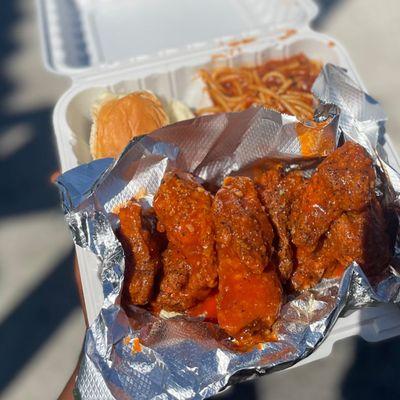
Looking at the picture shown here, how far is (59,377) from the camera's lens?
2535mm

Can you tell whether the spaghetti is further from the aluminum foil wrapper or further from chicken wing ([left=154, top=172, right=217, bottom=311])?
chicken wing ([left=154, top=172, right=217, bottom=311])

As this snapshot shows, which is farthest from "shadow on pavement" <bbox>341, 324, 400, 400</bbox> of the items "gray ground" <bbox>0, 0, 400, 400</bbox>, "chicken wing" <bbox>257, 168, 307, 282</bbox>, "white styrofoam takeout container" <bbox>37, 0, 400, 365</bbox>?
"chicken wing" <bbox>257, 168, 307, 282</bbox>

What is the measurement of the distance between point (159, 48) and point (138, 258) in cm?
174

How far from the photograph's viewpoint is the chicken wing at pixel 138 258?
1.63m

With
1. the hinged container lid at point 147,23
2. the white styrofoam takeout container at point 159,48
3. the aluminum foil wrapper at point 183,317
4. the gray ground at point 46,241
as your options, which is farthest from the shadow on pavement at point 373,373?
the hinged container lid at point 147,23

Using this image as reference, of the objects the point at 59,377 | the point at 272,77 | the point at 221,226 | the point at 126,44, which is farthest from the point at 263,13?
the point at 59,377

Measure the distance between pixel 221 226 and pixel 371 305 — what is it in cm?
57

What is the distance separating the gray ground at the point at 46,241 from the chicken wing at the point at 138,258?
1.00 metres

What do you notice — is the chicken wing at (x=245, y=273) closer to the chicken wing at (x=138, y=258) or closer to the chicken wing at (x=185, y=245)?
the chicken wing at (x=185, y=245)

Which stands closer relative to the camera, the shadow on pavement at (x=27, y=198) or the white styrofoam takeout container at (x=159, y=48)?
the white styrofoam takeout container at (x=159, y=48)

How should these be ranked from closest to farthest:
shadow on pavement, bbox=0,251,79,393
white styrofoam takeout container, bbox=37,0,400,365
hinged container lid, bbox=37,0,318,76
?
white styrofoam takeout container, bbox=37,0,400,365, shadow on pavement, bbox=0,251,79,393, hinged container lid, bbox=37,0,318,76

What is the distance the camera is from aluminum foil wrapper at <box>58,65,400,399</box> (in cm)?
153

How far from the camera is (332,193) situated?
1.62 metres

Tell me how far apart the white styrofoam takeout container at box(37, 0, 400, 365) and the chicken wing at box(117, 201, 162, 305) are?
265 millimetres
